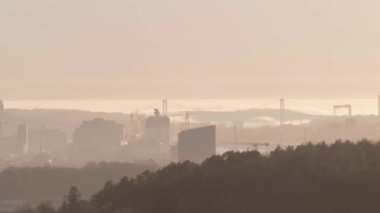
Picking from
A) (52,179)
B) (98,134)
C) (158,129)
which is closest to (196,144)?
(52,179)

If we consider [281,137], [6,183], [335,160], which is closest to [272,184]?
[335,160]

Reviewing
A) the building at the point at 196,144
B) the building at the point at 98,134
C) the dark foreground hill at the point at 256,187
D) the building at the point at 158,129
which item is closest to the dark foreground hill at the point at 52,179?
the building at the point at 196,144

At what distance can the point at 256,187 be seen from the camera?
36.1 meters

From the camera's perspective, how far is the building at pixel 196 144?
119m

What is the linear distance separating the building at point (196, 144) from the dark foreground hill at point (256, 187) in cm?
7665

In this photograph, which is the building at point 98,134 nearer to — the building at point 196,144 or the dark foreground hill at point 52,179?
the building at point 196,144

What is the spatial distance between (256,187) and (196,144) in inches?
3464

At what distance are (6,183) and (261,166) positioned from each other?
5210cm

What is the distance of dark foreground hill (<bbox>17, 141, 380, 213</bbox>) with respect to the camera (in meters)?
34.0

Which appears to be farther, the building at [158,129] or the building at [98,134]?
the building at [158,129]

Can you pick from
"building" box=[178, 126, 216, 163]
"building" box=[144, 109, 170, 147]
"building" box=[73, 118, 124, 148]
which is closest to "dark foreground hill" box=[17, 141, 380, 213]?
"building" box=[178, 126, 216, 163]

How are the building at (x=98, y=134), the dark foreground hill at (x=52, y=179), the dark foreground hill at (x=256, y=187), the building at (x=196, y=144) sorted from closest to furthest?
the dark foreground hill at (x=256, y=187) < the dark foreground hill at (x=52, y=179) < the building at (x=196, y=144) < the building at (x=98, y=134)

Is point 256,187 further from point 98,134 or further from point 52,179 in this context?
point 98,134

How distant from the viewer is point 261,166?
38.2 m
